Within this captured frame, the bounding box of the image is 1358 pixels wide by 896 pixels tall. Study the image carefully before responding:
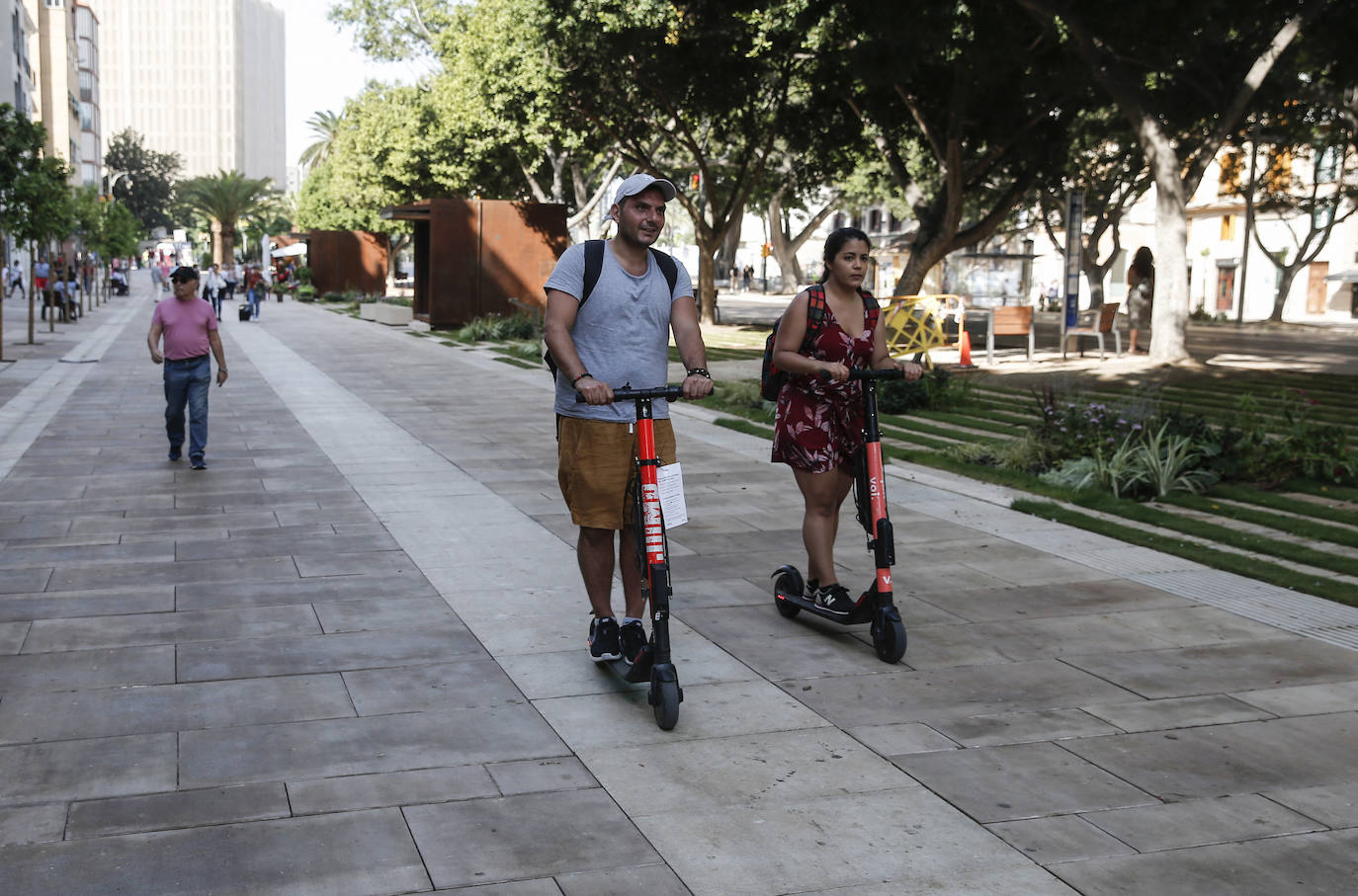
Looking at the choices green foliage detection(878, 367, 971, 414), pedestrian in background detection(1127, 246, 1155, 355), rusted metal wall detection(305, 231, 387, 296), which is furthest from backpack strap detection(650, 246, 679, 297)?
rusted metal wall detection(305, 231, 387, 296)

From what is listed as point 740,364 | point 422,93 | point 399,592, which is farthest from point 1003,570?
point 422,93

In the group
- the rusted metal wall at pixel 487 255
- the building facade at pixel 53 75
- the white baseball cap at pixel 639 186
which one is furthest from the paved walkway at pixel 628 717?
the building facade at pixel 53 75

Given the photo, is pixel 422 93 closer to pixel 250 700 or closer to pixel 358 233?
pixel 358 233

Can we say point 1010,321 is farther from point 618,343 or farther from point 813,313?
point 618,343

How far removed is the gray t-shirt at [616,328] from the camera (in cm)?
487

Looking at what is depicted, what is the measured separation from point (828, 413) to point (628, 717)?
1.65 meters

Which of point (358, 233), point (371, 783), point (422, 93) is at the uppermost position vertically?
point (422, 93)

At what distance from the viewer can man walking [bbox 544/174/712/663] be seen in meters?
4.80

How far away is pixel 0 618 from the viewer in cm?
582

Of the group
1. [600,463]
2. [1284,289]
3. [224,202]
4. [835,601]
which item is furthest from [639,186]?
[224,202]

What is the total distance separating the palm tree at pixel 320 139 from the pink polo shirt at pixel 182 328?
3433 inches

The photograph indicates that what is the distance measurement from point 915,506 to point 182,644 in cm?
488

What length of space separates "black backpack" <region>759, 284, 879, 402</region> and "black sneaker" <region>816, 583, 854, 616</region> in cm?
84

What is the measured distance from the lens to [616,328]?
16.1ft
